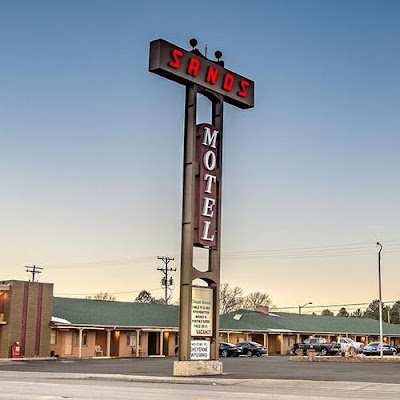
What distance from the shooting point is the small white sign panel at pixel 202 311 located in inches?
1120

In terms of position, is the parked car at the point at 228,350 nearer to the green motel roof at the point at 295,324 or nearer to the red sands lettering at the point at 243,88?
the green motel roof at the point at 295,324

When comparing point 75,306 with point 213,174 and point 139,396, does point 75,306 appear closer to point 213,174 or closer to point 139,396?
point 213,174

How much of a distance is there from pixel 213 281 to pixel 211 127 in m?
6.44

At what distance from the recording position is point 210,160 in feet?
96.5

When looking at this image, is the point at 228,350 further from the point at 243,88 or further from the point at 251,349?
the point at 243,88

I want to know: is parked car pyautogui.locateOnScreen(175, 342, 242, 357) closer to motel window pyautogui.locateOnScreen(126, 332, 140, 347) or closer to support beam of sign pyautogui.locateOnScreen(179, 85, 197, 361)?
motel window pyautogui.locateOnScreen(126, 332, 140, 347)

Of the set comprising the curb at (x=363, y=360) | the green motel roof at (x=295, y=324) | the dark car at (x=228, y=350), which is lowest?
the curb at (x=363, y=360)

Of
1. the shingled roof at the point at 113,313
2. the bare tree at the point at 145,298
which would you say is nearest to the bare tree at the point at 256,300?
the bare tree at the point at 145,298

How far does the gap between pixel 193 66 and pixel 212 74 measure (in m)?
1.20

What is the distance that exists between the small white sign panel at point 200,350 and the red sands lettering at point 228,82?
1107cm

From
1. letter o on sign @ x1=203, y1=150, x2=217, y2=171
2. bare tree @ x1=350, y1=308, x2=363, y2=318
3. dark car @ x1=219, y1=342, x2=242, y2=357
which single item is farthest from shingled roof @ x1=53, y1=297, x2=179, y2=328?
bare tree @ x1=350, y1=308, x2=363, y2=318

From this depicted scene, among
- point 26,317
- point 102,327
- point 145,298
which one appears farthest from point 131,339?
point 145,298

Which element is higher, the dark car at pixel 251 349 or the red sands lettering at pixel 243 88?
the red sands lettering at pixel 243 88

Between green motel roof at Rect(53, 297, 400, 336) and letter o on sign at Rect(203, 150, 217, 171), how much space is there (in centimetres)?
2877
